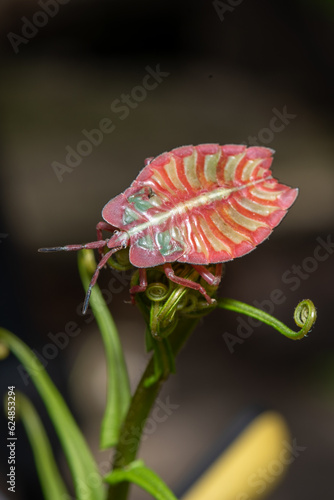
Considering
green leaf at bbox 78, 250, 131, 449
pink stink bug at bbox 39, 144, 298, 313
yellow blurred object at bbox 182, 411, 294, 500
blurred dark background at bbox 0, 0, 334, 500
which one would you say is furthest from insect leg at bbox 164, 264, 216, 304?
blurred dark background at bbox 0, 0, 334, 500

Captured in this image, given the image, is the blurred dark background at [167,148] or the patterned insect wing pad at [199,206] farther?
the blurred dark background at [167,148]

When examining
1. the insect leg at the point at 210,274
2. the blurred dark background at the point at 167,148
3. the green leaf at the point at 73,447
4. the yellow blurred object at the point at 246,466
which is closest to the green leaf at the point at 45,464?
the green leaf at the point at 73,447

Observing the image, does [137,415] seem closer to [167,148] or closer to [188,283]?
[188,283]

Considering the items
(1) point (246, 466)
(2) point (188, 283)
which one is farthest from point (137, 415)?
(1) point (246, 466)

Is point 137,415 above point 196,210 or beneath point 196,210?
beneath

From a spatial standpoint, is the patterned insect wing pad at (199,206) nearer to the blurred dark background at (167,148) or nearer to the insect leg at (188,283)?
the insect leg at (188,283)

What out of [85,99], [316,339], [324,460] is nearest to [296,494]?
[324,460]
